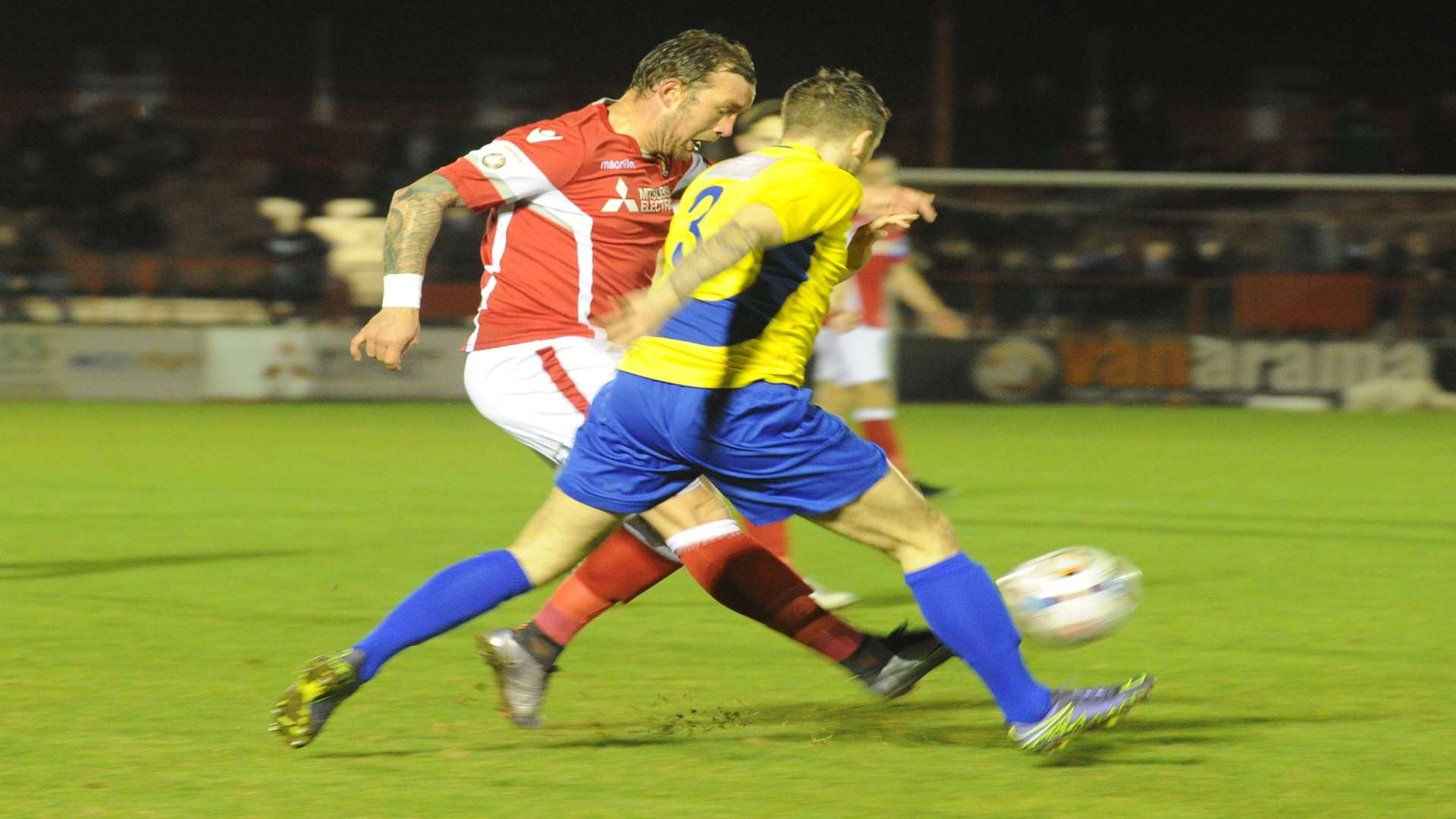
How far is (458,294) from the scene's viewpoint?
18422 mm

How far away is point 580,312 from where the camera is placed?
4.54m

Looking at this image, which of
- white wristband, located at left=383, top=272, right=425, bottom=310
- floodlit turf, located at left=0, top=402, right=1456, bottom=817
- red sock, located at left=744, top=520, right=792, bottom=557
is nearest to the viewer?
floodlit turf, located at left=0, top=402, right=1456, bottom=817

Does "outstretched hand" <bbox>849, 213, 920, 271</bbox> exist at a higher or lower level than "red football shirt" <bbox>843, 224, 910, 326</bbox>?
higher

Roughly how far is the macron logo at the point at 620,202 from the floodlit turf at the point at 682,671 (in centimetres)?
122

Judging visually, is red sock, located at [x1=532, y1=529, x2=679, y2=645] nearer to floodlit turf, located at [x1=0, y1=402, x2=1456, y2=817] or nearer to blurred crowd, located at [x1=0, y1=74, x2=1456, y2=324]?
floodlit turf, located at [x1=0, y1=402, x2=1456, y2=817]

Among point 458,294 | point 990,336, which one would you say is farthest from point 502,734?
point 458,294

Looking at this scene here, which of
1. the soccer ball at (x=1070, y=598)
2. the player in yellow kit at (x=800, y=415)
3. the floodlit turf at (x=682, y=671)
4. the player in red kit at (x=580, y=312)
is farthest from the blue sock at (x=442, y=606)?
the soccer ball at (x=1070, y=598)

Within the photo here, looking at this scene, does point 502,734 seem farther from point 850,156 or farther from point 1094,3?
point 1094,3

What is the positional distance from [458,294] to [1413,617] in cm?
1340

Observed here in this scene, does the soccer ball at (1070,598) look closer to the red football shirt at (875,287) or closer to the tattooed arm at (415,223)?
the tattooed arm at (415,223)

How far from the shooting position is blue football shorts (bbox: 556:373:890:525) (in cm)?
385

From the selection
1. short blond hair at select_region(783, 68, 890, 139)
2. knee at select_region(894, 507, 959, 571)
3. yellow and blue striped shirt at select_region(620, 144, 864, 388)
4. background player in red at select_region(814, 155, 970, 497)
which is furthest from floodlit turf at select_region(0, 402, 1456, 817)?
short blond hair at select_region(783, 68, 890, 139)

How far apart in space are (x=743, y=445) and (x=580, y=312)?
33.1 inches

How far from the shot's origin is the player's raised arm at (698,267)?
344cm
